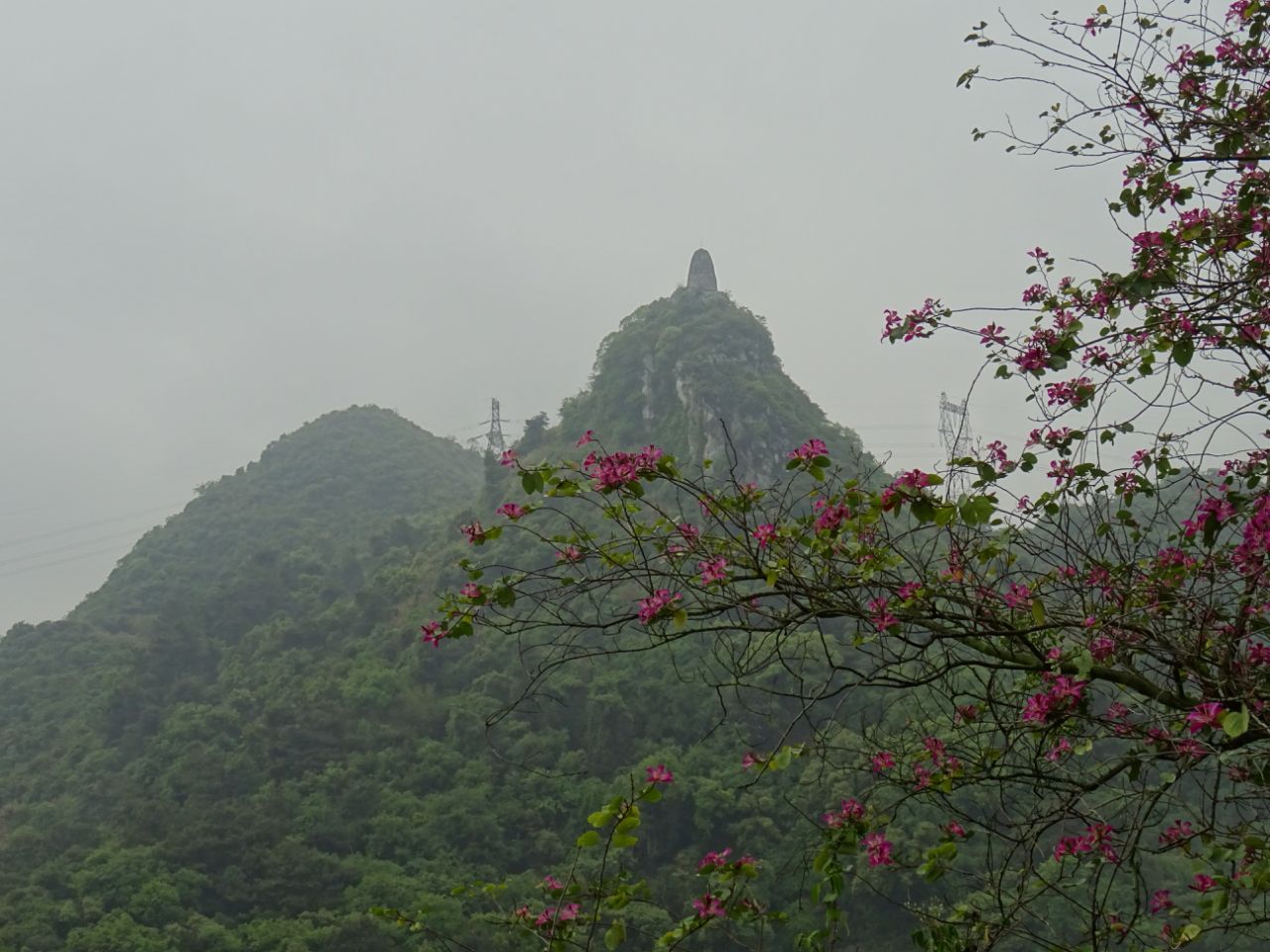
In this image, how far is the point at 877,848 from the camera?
2.26 metres

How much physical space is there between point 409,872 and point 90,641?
22.5 m

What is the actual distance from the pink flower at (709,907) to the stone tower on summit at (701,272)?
44.5 metres

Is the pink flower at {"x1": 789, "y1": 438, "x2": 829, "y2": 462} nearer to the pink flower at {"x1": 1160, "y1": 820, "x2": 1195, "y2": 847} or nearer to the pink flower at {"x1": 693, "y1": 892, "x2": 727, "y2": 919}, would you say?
the pink flower at {"x1": 693, "y1": 892, "x2": 727, "y2": 919}

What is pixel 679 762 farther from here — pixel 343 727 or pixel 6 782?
pixel 6 782

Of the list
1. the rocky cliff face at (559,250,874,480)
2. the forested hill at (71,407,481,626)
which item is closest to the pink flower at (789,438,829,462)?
the rocky cliff face at (559,250,874,480)

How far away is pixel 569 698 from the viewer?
2503 centimetres

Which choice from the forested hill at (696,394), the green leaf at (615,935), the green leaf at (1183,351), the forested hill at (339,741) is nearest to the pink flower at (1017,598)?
the green leaf at (1183,351)

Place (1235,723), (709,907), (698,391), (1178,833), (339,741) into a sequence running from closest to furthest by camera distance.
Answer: (1235,723) < (709,907) < (1178,833) < (339,741) < (698,391)

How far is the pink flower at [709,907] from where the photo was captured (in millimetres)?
1942

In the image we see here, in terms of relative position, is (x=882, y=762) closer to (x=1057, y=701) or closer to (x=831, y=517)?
(x=1057, y=701)

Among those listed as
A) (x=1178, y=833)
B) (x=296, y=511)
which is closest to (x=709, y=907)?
(x=1178, y=833)

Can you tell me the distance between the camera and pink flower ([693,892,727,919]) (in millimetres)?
1942

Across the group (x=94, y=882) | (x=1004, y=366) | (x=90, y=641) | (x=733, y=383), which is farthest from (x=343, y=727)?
(x=1004, y=366)

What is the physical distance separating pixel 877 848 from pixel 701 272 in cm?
4496
